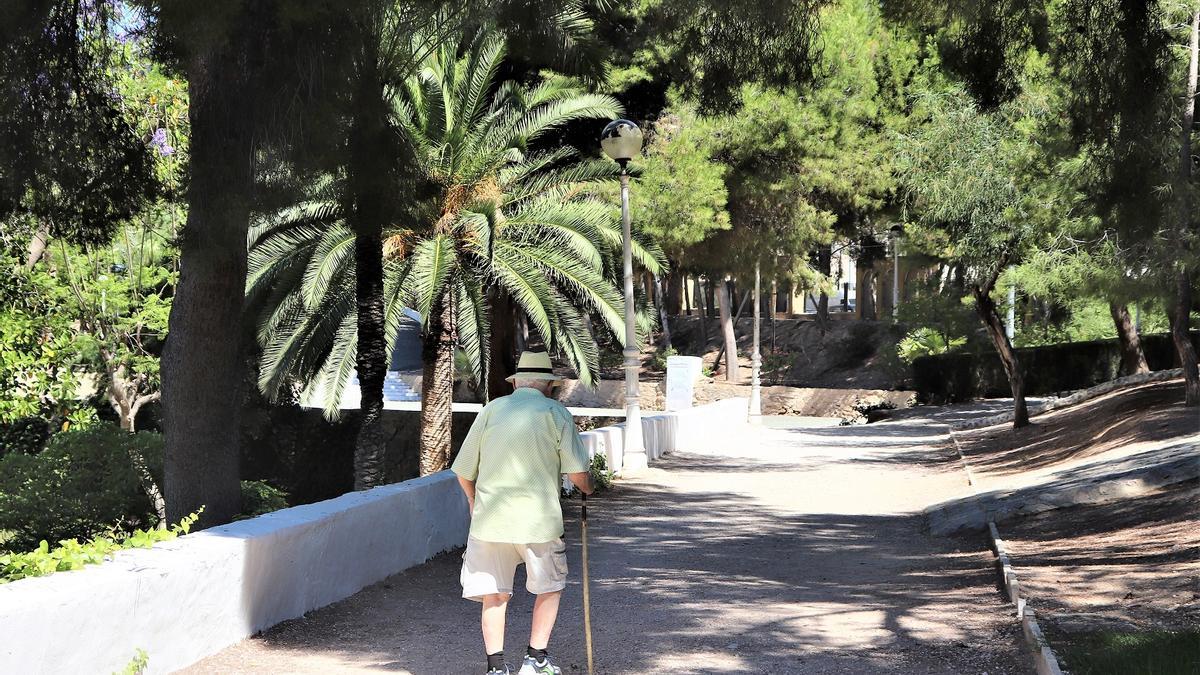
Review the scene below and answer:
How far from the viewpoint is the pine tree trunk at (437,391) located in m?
18.0

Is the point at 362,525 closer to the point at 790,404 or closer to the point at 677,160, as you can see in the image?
the point at 677,160

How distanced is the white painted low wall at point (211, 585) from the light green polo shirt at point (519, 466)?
5.16 ft

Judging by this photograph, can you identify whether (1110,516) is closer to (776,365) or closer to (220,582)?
(220,582)

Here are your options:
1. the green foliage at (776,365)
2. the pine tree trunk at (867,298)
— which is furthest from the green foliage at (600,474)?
the pine tree trunk at (867,298)

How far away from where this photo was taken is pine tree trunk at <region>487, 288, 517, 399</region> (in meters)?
21.4

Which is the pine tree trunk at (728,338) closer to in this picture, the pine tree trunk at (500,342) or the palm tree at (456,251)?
the pine tree trunk at (500,342)

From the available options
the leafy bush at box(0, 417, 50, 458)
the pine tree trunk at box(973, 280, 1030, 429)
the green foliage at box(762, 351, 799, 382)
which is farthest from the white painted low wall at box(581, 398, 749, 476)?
the green foliage at box(762, 351, 799, 382)

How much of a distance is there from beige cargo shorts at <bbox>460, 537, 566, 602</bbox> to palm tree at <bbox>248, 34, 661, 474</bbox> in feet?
36.1

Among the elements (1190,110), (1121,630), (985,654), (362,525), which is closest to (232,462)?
(362,525)

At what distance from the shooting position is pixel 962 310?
4106cm

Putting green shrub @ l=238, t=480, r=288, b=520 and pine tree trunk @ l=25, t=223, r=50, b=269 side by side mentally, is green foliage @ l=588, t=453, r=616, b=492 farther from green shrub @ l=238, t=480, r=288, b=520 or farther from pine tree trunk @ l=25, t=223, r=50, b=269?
pine tree trunk @ l=25, t=223, r=50, b=269

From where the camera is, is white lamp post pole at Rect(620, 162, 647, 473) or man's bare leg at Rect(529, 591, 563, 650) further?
white lamp post pole at Rect(620, 162, 647, 473)

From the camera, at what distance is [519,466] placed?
5.91m

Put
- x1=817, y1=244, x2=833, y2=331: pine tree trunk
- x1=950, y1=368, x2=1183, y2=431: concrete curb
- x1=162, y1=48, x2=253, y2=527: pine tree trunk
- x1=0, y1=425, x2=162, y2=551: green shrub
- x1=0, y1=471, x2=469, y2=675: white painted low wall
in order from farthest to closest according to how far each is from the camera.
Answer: x1=817, y1=244, x2=833, y2=331: pine tree trunk
x1=950, y1=368, x2=1183, y2=431: concrete curb
x1=0, y1=425, x2=162, y2=551: green shrub
x1=162, y1=48, x2=253, y2=527: pine tree trunk
x1=0, y1=471, x2=469, y2=675: white painted low wall
